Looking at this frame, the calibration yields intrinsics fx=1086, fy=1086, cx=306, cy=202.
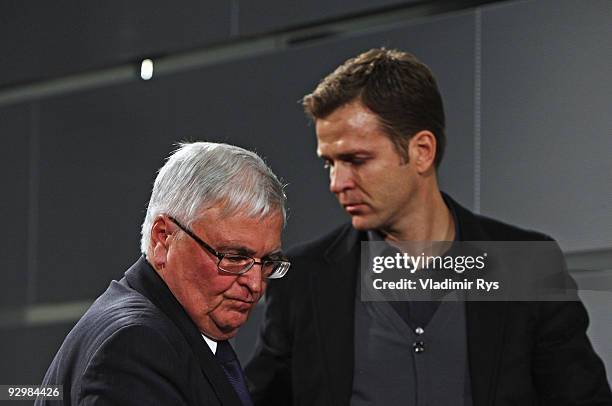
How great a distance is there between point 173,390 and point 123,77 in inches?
70.7

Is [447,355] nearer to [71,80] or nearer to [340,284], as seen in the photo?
[340,284]

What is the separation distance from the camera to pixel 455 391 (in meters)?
2.07

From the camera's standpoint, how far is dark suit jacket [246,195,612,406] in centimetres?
205

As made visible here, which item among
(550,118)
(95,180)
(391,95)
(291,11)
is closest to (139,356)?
(391,95)

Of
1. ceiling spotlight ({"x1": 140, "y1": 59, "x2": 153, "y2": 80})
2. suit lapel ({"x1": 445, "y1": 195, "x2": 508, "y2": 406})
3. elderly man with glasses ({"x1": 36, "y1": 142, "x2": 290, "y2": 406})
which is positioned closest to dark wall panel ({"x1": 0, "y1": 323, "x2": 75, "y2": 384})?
ceiling spotlight ({"x1": 140, "y1": 59, "x2": 153, "y2": 80})

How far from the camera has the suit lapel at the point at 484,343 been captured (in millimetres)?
2047

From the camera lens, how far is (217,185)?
1604 mm

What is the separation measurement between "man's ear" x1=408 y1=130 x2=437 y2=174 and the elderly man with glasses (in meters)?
0.60

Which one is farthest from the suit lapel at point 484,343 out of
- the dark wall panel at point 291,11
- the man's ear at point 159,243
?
the dark wall panel at point 291,11

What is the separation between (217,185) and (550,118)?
97cm

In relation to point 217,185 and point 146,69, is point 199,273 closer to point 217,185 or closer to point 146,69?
point 217,185

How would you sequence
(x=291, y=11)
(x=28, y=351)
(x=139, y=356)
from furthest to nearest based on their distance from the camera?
(x=28, y=351), (x=291, y=11), (x=139, y=356)

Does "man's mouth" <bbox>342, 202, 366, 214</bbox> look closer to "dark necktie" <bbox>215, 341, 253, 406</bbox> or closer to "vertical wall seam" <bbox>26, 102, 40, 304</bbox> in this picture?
"dark necktie" <bbox>215, 341, 253, 406</bbox>

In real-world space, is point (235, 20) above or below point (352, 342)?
above
